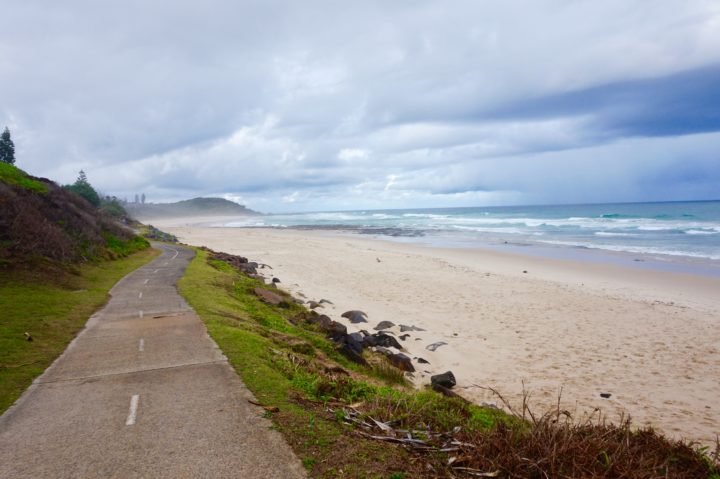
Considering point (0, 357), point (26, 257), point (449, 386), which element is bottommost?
point (449, 386)

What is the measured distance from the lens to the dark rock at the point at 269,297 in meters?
17.8

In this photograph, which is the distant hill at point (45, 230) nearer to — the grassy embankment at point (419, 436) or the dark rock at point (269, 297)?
the dark rock at point (269, 297)

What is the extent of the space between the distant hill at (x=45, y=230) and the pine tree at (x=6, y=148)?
36172 mm

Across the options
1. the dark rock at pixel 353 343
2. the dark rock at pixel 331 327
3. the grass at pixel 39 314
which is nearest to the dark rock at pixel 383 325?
the dark rock at pixel 331 327

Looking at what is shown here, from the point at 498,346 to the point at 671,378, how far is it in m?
4.43

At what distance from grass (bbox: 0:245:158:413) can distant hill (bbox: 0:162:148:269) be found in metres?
1.12

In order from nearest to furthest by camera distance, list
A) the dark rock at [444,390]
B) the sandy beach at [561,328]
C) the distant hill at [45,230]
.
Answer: the dark rock at [444,390] → the sandy beach at [561,328] → the distant hill at [45,230]

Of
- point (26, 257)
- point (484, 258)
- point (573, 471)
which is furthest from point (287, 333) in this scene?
point (484, 258)

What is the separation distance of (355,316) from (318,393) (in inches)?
359

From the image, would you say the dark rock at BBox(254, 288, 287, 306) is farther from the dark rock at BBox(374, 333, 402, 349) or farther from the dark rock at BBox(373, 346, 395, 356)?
the dark rock at BBox(373, 346, 395, 356)

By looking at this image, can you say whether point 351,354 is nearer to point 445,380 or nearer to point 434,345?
point 445,380

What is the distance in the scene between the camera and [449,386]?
34.5 ft

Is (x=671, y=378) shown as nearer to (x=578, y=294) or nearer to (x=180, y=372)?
(x=578, y=294)

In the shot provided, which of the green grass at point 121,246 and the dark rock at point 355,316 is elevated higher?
the green grass at point 121,246
